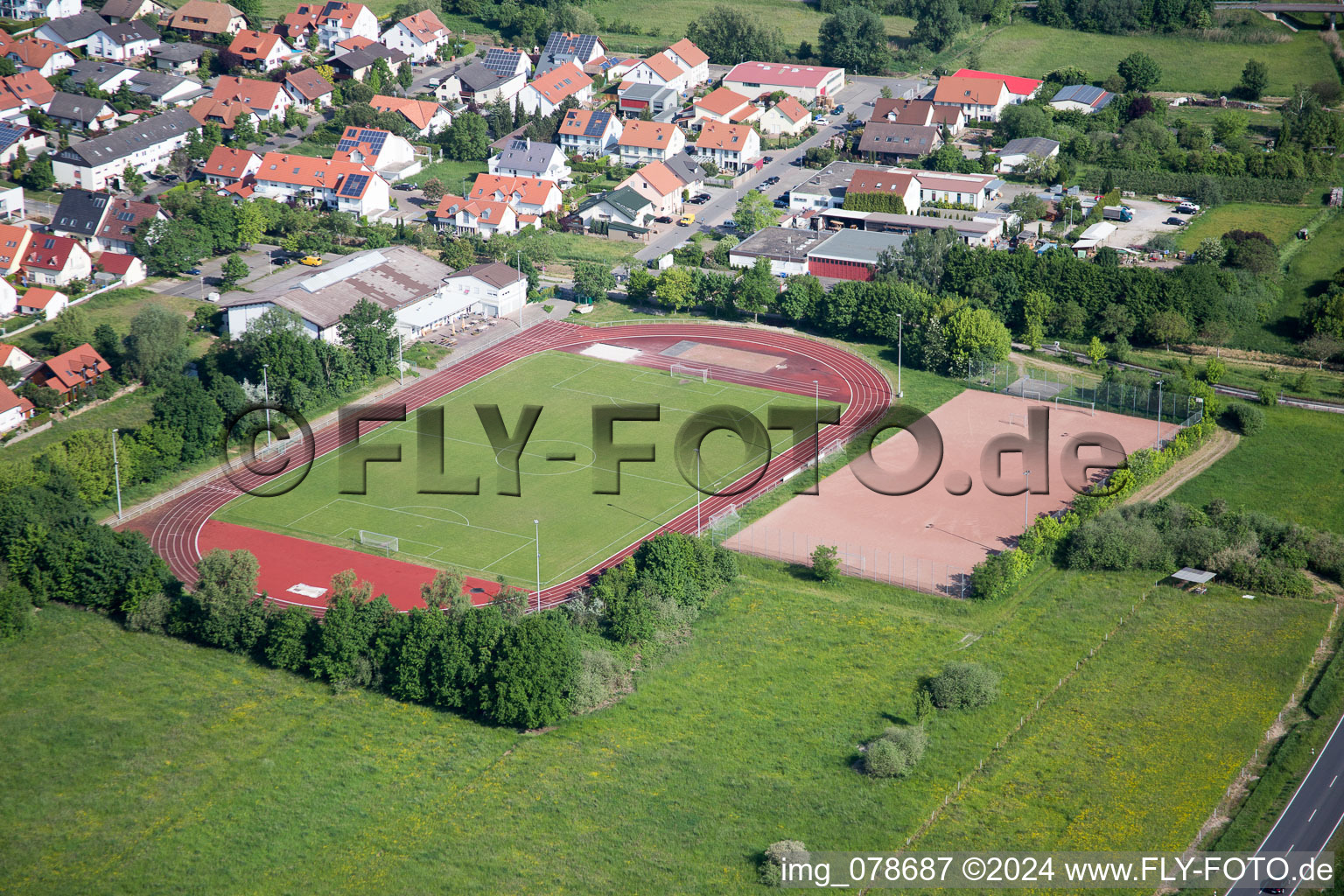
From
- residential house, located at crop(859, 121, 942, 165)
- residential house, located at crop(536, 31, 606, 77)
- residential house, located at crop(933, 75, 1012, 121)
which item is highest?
residential house, located at crop(536, 31, 606, 77)

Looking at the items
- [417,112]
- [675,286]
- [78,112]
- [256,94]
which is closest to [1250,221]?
[675,286]

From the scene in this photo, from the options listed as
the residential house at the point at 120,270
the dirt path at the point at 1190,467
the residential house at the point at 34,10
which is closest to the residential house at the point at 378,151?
the residential house at the point at 120,270

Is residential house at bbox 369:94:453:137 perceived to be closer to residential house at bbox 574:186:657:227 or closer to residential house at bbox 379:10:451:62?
residential house at bbox 379:10:451:62

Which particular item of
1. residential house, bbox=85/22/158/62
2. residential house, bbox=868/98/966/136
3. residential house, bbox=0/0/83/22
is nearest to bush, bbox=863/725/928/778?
residential house, bbox=868/98/966/136

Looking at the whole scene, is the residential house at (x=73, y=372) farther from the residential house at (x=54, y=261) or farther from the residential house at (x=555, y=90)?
the residential house at (x=555, y=90)

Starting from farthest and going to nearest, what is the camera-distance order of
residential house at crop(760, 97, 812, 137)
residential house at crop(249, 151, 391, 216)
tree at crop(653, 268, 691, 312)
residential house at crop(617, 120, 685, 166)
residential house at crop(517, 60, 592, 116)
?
1. residential house at crop(517, 60, 592, 116)
2. residential house at crop(760, 97, 812, 137)
3. residential house at crop(617, 120, 685, 166)
4. residential house at crop(249, 151, 391, 216)
5. tree at crop(653, 268, 691, 312)

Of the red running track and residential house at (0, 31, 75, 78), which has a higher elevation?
residential house at (0, 31, 75, 78)
